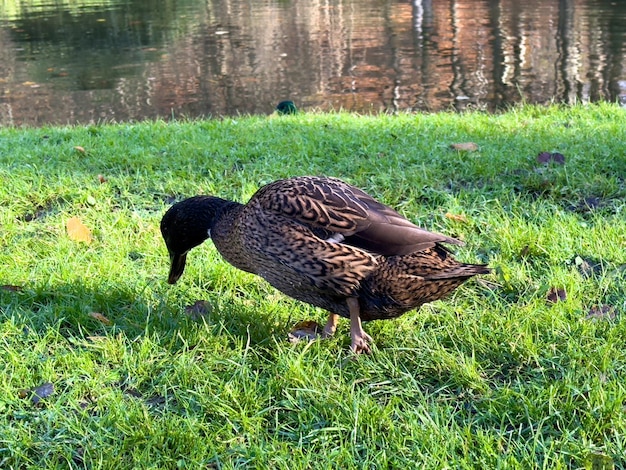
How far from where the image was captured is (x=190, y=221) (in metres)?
3.07

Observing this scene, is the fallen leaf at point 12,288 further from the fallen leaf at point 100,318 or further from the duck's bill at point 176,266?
the duck's bill at point 176,266

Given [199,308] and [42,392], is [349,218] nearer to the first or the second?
[199,308]

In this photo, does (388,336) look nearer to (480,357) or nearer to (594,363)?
(480,357)

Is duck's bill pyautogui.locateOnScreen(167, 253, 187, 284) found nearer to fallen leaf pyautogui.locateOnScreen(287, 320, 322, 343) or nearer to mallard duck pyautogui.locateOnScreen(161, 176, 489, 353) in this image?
mallard duck pyautogui.locateOnScreen(161, 176, 489, 353)

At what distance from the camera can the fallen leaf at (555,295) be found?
9.85ft

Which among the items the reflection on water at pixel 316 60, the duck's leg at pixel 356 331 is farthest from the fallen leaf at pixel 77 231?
the reflection on water at pixel 316 60

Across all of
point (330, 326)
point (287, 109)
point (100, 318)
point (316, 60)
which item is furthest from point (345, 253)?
point (316, 60)

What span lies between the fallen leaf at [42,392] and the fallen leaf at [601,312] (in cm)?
215

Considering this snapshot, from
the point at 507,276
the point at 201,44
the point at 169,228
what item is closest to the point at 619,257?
the point at 507,276

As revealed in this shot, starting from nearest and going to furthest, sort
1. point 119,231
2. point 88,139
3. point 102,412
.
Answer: point 102,412
point 119,231
point 88,139

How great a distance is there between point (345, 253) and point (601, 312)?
117 centimetres

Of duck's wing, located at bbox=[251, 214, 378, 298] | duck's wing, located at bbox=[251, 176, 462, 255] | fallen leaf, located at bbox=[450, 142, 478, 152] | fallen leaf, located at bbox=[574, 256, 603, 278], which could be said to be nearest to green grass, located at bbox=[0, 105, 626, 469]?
fallen leaf, located at bbox=[574, 256, 603, 278]

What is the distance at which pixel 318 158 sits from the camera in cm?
505

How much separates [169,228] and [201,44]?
47.1ft
